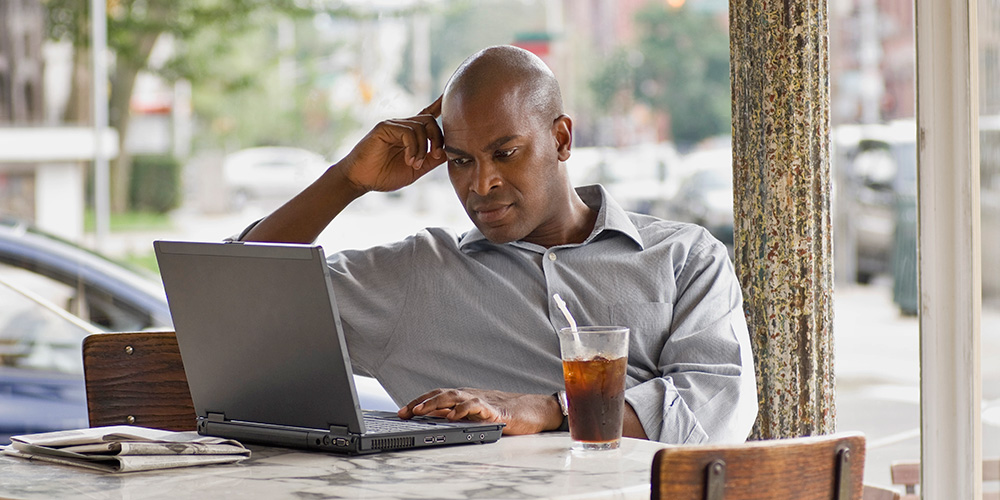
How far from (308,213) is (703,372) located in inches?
34.1

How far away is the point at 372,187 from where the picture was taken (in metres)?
2.30

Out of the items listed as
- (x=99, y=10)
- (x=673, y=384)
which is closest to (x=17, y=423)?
(x=673, y=384)

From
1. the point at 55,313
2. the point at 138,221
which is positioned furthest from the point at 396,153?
the point at 138,221

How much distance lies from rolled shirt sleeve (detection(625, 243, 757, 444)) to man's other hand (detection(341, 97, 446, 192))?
0.57m

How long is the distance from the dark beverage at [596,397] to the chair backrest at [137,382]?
901 mm

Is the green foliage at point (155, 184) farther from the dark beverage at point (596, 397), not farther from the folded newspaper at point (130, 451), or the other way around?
the dark beverage at point (596, 397)

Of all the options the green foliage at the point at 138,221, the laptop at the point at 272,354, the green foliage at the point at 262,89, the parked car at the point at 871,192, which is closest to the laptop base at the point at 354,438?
the laptop at the point at 272,354

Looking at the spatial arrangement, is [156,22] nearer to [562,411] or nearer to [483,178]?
[483,178]

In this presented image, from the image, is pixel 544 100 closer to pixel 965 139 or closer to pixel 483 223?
pixel 483 223

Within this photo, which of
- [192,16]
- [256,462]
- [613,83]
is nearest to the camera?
[256,462]

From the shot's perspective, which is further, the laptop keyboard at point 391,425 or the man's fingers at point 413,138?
the man's fingers at point 413,138

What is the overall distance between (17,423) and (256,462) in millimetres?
2180

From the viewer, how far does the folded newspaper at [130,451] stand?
1498mm

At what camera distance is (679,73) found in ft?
43.7
